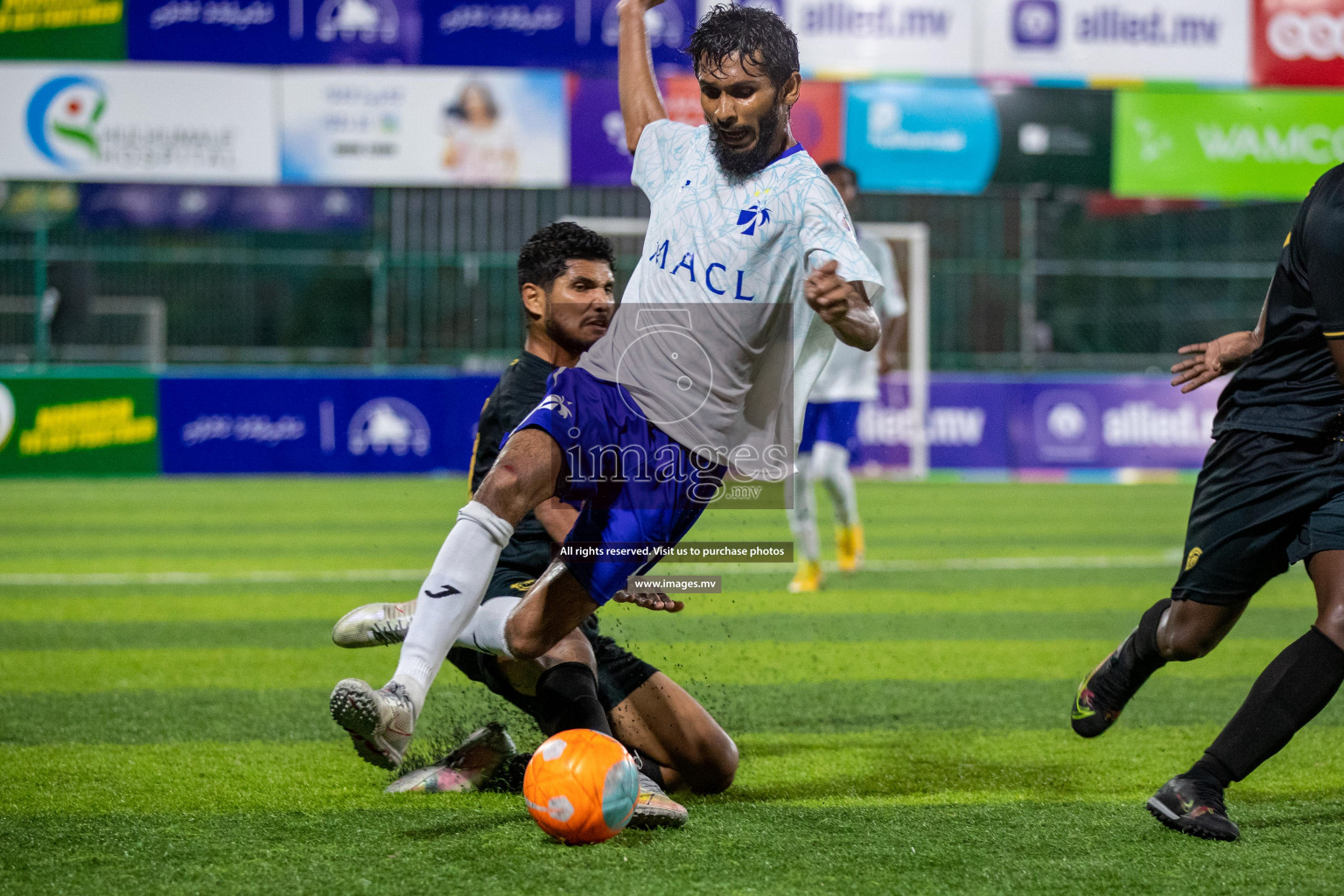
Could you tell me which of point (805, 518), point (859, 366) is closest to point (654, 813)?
point (805, 518)

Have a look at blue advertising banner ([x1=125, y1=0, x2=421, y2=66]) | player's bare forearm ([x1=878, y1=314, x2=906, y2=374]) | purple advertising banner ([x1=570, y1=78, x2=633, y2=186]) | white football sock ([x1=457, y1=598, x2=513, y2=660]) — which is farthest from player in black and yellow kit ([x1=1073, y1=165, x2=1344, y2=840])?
blue advertising banner ([x1=125, y1=0, x2=421, y2=66])

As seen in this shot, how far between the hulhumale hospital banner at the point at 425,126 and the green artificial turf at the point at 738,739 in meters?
9.13

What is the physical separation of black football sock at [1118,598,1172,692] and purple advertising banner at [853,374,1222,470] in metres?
14.4

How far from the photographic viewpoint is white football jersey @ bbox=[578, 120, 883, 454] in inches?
143

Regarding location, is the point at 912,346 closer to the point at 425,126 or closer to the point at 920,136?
the point at 920,136

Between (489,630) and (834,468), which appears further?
(834,468)

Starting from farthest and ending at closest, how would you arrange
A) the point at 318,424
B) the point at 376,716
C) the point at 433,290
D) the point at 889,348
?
1. the point at 433,290
2. the point at 318,424
3. the point at 889,348
4. the point at 376,716

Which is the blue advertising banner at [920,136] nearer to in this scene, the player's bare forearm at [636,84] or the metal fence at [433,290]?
the metal fence at [433,290]

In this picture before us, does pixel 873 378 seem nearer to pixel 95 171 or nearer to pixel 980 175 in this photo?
pixel 980 175

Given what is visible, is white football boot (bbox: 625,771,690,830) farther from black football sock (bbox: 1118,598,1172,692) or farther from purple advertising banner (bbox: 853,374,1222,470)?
purple advertising banner (bbox: 853,374,1222,470)

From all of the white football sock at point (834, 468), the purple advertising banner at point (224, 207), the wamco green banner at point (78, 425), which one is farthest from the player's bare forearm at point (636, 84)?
the purple advertising banner at point (224, 207)

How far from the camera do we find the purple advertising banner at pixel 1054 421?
61.6ft
